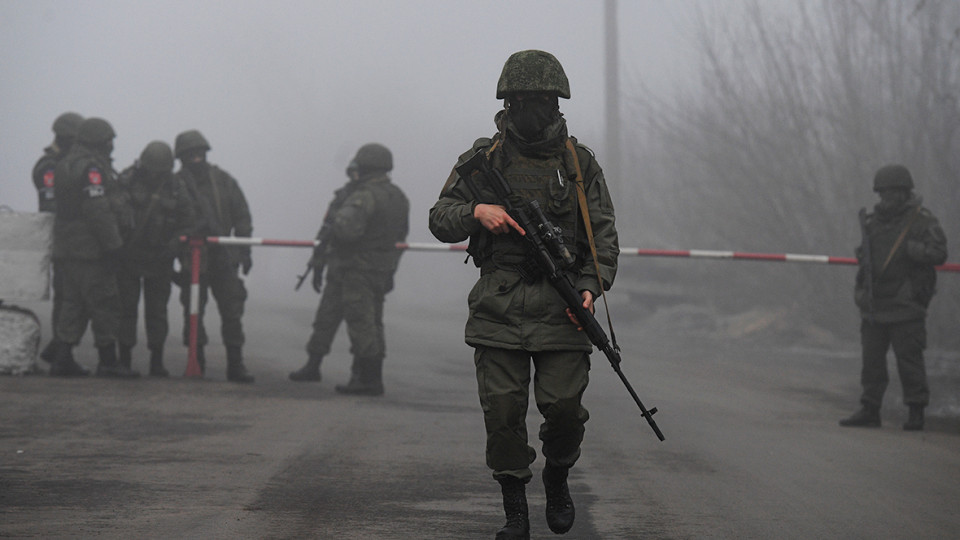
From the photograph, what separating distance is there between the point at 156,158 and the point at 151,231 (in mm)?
618

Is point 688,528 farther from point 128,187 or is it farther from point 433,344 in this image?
point 433,344

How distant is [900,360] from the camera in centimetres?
897

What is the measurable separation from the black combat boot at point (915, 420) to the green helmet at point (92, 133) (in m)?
6.67

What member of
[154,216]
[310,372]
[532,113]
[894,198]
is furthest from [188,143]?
[532,113]

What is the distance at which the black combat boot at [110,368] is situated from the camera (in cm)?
1007

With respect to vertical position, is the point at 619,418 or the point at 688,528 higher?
the point at 688,528

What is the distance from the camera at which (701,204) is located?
61.6 feet

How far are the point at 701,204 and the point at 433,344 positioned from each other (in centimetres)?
559

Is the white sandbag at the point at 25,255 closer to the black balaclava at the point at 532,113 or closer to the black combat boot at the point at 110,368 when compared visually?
the black combat boot at the point at 110,368

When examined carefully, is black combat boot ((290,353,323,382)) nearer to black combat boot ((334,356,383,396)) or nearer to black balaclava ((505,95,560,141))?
black combat boot ((334,356,383,396))

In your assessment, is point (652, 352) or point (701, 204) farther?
point (701, 204)

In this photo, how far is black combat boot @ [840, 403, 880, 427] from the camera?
8.88 metres

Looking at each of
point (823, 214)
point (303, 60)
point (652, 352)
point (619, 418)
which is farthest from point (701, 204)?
point (303, 60)

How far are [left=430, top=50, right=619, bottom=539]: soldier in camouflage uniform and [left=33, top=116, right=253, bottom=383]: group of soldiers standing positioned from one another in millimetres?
5792
